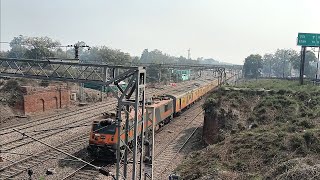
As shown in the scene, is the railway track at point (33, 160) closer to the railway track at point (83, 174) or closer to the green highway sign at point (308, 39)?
the railway track at point (83, 174)

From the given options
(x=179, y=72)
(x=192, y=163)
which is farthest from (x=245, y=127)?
(x=179, y=72)

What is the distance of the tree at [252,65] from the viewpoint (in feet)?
306

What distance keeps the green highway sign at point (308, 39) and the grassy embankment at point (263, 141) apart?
41.7ft

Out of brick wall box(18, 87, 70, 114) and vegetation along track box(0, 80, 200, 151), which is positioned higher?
brick wall box(18, 87, 70, 114)

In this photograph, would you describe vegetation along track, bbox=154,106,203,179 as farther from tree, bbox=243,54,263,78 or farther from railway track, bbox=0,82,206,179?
tree, bbox=243,54,263,78

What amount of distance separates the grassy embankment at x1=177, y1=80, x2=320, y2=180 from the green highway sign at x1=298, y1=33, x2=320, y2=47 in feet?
41.7

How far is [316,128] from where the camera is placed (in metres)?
18.0

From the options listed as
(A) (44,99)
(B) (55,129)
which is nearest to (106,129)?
(B) (55,129)

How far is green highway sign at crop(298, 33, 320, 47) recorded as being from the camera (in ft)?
127

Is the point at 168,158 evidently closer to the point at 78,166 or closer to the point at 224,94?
the point at 78,166

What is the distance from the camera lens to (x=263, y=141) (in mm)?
17328

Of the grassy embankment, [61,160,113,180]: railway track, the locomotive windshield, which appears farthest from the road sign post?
[61,160,113,180]: railway track

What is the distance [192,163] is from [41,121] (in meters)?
18.0

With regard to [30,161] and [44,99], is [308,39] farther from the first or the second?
[30,161]
